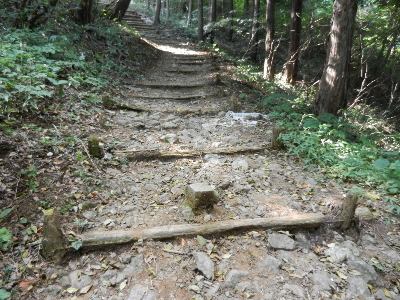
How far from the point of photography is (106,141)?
485 cm

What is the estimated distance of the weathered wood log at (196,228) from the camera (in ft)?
9.13

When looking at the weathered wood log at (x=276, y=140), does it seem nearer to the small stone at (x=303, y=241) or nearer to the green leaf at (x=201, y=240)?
the small stone at (x=303, y=241)

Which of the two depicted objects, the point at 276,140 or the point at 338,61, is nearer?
the point at 276,140

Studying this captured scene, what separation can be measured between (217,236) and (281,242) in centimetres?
71

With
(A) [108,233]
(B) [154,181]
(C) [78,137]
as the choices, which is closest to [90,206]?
(A) [108,233]

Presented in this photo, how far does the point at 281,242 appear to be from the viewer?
2965mm

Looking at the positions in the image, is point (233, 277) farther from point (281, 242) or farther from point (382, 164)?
point (382, 164)

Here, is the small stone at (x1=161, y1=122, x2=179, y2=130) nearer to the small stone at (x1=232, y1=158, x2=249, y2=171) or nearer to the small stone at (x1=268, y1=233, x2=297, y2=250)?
the small stone at (x1=232, y1=158, x2=249, y2=171)

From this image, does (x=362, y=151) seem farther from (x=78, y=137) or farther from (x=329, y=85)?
(x=78, y=137)

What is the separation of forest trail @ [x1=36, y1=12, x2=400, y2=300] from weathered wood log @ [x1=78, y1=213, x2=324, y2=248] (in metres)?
0.08

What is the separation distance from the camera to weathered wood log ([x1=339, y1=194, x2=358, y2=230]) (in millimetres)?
3086

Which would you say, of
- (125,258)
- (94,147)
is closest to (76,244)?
(125,258)

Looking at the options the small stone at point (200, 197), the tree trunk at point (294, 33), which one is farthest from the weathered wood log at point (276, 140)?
the tree trunk at point (294, 33)

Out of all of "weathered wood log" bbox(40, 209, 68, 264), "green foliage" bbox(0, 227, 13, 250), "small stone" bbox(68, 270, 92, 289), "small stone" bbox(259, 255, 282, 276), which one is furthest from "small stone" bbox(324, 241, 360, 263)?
"green foliage" bbox(0, 227, 13, 250)
